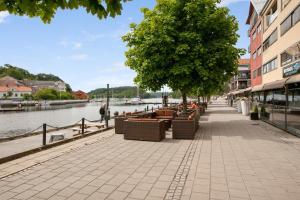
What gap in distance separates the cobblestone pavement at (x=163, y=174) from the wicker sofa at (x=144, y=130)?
3.94ft

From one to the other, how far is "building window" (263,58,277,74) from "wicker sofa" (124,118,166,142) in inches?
826

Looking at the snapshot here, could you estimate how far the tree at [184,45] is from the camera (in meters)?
15.6

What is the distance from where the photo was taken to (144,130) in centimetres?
1239

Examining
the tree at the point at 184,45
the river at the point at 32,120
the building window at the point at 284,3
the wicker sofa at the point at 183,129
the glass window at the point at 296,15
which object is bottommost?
the river at the point at 32,120

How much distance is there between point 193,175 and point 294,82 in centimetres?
1099

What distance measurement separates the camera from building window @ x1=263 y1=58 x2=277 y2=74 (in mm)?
29439

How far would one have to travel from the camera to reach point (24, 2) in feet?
11.0

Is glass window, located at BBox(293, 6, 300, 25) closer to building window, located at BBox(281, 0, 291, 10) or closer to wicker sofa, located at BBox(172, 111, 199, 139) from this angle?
building window, located at BBox(281, 0, 291, 10)

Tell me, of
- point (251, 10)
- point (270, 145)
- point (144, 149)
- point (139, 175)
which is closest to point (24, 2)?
point (139, 175)

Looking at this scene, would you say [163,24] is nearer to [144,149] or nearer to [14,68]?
[144,149]

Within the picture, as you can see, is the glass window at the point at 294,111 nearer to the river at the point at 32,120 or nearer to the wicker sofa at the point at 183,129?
the wicker sofa at the point at 183,129

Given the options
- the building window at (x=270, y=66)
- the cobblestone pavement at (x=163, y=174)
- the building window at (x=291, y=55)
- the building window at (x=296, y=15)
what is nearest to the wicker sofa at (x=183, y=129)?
the cobblestone pavement at (x=163, y=174)

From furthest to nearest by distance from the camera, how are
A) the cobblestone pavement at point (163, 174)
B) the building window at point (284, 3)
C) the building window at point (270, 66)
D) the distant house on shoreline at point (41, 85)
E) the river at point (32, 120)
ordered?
the distant house on shoreline at point (41, 85), the river at point (32, 120), the building window at point (270, 66), the building window at point (284, 3), the cobblestone pavement at point (163, 174)

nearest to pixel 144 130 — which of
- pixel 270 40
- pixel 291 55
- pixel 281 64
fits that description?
pixel 291 55
